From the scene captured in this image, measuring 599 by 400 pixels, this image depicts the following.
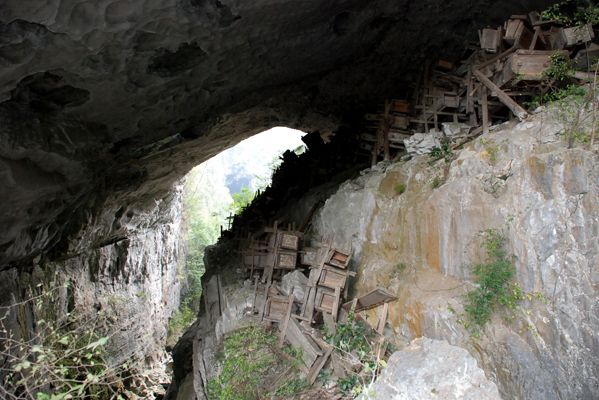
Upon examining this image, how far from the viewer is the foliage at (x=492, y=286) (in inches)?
259

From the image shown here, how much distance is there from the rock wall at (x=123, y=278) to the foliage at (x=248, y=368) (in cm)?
333

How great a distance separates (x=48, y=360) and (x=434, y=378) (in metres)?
Answer: 5.16

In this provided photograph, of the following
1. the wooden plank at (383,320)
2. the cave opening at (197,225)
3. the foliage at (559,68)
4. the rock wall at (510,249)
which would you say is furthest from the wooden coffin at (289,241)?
the foliage at (559,68)

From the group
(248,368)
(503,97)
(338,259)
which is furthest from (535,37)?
(248,368)

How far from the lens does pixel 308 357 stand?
8.12m

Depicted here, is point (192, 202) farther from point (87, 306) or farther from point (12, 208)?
point (12, 208)

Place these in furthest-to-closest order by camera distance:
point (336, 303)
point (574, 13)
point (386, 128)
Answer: point (386, 128), point (336, 303), point (574, 13)

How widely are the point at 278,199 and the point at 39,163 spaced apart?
26.9 ft

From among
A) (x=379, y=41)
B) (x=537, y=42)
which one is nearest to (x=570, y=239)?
(x=537, y=42)

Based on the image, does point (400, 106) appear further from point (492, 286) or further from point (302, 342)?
point (302, 342)

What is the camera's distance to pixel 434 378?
6.40 metres

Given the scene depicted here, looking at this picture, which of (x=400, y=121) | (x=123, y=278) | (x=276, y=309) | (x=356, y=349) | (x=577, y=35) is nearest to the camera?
(x=577, y=35)

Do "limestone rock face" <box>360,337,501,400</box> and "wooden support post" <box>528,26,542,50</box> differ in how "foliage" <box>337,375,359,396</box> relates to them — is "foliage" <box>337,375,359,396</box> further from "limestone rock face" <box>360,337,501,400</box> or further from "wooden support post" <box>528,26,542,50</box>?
"wooden support post" <box>528,26,542,50</box>

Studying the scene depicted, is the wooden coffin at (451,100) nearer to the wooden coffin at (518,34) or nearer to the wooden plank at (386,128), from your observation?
the wooden plank at (386,128)
